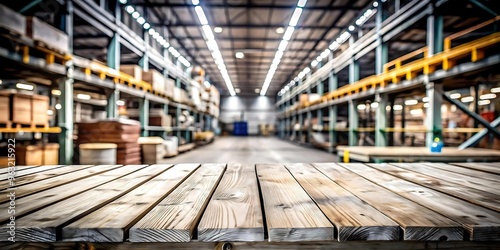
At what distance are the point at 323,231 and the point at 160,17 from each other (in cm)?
1228

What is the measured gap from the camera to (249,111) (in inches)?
1235

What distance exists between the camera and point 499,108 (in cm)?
825

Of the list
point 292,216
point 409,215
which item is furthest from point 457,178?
point 292,216

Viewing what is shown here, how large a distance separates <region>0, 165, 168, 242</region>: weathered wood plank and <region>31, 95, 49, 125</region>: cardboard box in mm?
4319

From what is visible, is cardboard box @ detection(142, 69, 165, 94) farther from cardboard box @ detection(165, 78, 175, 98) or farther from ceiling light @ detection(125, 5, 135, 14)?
ceiling light @ detection(125, 5, 135, 14)

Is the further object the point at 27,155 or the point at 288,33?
the point at 288,33

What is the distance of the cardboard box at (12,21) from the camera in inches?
142

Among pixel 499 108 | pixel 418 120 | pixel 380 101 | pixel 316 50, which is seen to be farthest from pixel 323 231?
pixel 418 120

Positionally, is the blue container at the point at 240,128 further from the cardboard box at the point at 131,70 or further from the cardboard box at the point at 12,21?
the cardboard box at the point at 12,21

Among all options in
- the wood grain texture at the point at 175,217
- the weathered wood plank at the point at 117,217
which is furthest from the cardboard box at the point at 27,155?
the wood grain texture at the point at 175,217

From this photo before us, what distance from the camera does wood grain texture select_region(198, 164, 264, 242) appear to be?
0.95 metres

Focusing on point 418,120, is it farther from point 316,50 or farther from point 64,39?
point 64,39

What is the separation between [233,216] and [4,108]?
510 centimetres

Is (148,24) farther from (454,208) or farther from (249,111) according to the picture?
(249,111)
